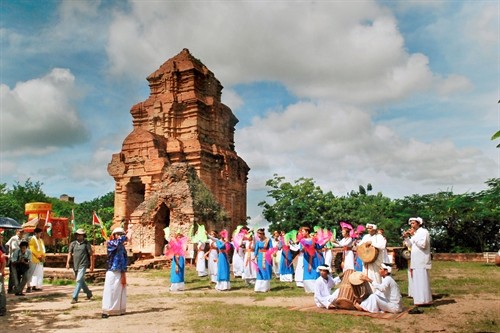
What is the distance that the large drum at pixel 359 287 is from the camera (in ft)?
27.9

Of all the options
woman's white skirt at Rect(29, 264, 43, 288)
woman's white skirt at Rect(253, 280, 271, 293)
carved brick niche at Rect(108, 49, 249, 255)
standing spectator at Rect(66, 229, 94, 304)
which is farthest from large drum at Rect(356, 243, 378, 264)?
carved brick niche at Rect(108, 49, 249, 255)

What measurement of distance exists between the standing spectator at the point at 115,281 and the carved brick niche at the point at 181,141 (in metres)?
16.9

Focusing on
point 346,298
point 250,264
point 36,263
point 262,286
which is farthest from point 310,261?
point 36,263

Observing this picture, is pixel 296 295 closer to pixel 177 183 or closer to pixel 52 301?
pixel 52 301

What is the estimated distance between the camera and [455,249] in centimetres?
2886

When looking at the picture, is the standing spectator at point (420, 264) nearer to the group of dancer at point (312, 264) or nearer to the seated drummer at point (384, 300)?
the group of dancer at point (312, 264)

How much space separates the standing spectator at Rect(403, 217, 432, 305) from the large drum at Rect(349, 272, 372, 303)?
1.63 metres

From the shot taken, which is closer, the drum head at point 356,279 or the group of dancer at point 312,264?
the drum head at point 356,279

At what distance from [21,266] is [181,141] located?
17723mm

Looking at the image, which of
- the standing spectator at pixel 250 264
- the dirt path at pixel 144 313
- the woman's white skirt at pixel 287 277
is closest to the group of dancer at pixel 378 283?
the dirt path at pixel 144 313

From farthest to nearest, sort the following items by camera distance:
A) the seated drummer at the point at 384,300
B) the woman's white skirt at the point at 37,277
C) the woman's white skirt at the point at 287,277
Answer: the woman's white skirt at the point at 287,277, the woman's white skirt at the point at 37,277, the seated drummer at the point at 384,300

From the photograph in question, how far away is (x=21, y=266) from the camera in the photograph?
1131cm

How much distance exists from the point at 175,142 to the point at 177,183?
687 centimetres

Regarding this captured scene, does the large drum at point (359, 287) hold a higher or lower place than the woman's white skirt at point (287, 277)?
higher
